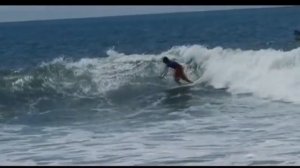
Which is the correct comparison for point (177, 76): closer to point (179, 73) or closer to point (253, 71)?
point (179, 73)

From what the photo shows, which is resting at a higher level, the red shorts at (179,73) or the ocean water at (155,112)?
the red shorts at (179,73)

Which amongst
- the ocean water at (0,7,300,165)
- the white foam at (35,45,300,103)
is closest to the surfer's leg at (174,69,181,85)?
the ocean water at (0,7,300,165)

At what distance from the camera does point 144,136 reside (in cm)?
775

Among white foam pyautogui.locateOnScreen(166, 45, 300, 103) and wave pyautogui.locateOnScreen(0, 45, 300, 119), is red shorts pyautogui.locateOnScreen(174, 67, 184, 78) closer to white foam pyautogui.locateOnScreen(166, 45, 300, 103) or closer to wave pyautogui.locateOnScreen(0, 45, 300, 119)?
wave pyautogui.locateOnScreen(0, 45, 300, 119)

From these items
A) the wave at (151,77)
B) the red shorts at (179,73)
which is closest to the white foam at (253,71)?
the wave at (151,77)

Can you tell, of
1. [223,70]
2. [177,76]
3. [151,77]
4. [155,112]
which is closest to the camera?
[155,112]

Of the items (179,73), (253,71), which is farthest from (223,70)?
(179,73)

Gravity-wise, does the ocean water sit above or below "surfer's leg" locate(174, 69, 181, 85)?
below

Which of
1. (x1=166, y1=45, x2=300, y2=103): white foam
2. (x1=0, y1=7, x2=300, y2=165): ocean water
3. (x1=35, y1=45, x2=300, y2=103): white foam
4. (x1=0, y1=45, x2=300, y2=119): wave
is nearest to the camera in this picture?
(x1=0, y1=7, x2=300, y2=165): ocean water

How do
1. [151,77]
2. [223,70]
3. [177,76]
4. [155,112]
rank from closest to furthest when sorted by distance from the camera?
[155,112], [177,76], [223,70], [151,77]

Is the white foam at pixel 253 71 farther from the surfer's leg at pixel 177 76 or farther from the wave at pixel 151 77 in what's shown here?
the surfer's leg at pixel 177 76

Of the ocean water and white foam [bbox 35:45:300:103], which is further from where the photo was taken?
white foam [bbox 35:45:300:103]

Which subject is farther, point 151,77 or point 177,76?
point 151,77
